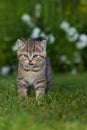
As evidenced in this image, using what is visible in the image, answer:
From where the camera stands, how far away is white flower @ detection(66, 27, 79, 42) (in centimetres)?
1606

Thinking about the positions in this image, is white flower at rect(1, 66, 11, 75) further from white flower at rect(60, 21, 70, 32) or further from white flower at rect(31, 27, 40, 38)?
white flower at rect(60, 21, 70, 32)

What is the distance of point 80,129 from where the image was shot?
687 centimetres

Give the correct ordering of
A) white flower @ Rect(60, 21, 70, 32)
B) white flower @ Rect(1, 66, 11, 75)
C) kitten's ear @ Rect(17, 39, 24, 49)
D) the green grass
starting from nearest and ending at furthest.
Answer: the green grass, kitten's ear @ Rect(17, 39, 24, 49), white flower @ Rect(1, 66, 11, 75), white flower @ Rect(60, 21, 70, 32)

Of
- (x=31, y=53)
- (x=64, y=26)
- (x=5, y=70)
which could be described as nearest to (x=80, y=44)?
(x=64, y=26)

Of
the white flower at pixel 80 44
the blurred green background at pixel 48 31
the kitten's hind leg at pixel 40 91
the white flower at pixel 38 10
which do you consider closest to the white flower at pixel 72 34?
the blurred green background at pixel 48 31

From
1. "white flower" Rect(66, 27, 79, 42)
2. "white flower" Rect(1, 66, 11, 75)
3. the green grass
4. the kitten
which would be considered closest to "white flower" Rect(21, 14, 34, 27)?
"white flower" Rect(66, 27, 79, 42)

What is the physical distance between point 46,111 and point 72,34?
26.8 feet

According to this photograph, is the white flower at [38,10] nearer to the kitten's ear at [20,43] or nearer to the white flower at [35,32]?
the white flower at [35,32]

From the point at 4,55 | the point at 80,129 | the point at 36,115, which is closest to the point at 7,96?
the point at 36,115

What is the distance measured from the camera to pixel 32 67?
9172 millimetres

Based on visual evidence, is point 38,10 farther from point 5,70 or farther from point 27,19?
point 5,70

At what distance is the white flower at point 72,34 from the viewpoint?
16062 mm

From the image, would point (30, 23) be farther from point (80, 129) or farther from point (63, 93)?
point (80, 129)

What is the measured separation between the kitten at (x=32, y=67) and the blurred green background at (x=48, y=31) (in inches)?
255
